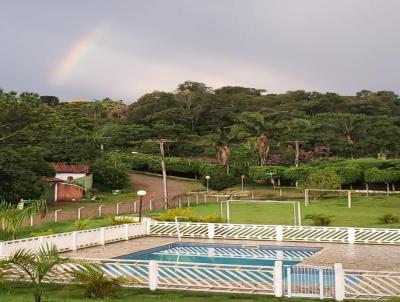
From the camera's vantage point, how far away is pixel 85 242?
59.1 feet

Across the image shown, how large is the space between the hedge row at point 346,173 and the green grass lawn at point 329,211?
701 centimetres

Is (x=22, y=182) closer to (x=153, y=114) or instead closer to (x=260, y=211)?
(x=260, y=211)

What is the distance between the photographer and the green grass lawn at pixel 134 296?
29.6 feet

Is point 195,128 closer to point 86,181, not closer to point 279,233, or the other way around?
point 86,181

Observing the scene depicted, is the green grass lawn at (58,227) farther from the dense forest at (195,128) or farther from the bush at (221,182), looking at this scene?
the bush at (221,182)

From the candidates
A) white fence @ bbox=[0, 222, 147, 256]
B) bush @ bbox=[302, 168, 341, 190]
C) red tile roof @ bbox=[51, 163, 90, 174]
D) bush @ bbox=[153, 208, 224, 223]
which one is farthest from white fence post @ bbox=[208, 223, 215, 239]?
red tile roof @ bbox=[51, 163, 90, 174]

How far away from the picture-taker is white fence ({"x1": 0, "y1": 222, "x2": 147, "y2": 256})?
13789 mm

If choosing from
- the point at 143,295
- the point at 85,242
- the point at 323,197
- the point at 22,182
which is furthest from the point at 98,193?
the point at 143,295

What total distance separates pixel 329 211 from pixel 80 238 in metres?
15.7

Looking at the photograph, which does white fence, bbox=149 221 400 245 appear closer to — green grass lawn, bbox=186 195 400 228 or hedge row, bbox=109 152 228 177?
green grass lawn, bbox=186 195 400 228

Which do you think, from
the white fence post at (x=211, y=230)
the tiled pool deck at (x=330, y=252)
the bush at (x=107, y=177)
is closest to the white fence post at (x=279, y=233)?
the tiled pool deck at (x=330, y=252)

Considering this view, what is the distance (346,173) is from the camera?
44469 mm

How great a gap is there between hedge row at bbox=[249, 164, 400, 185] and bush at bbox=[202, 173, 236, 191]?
15.4 feet

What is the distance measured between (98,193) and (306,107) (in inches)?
1393
